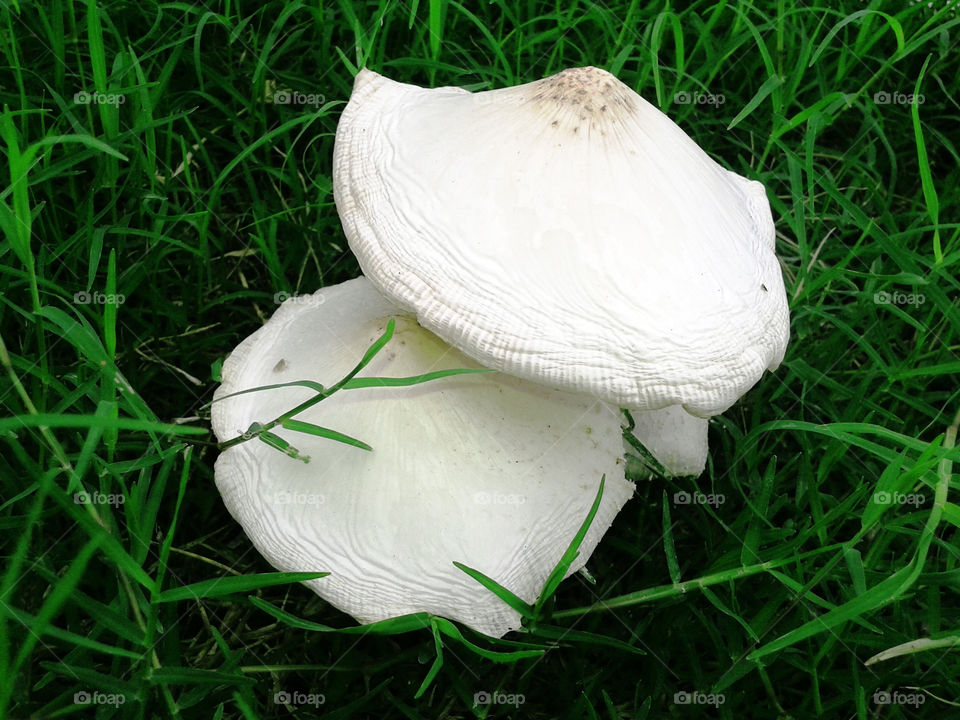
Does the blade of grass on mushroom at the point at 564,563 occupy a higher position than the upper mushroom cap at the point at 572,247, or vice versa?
the upper mushroom cap at the point at 572,247

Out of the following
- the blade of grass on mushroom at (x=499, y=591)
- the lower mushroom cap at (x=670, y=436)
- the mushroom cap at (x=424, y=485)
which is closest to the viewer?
the blade of grass on mushroom at (x=499, y=591)

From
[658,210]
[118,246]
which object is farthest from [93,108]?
[658,210]

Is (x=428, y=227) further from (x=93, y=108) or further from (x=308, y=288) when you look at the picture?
(x=93, y=108)

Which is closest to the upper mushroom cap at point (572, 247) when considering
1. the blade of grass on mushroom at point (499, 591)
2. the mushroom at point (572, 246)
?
the mushroom at point (572, 246)

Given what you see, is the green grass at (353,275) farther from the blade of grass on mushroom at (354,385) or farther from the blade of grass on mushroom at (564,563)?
the blade of grass on mushroom at (354,385)

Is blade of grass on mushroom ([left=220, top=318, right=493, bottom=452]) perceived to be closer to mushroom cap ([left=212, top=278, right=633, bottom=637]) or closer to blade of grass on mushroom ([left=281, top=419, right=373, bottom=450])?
blade of grass on mushroom ([left=281, top=419, right=373, bottom=450])

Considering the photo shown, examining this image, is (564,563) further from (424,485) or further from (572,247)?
(572,247)

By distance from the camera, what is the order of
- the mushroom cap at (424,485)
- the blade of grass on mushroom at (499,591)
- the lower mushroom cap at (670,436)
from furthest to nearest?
the lower mushroom cap at (670,436) → the mushroom cap at (424,485) → the blade of grass on mushroom at (499,591)
